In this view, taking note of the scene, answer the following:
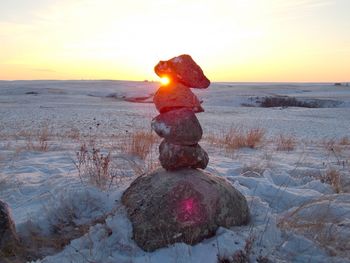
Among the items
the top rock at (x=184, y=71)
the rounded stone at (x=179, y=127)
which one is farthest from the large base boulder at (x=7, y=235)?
the top rock at (x=184, y=71)

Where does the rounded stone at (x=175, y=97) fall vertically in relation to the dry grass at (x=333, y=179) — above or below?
above

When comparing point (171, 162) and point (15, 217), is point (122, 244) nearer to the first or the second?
point (171, 162)

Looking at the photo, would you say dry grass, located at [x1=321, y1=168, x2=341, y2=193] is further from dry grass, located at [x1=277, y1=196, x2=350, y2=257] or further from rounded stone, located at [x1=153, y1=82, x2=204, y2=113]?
rounded stone, located at [x1=153, y1=82, x2=204, y2=113]

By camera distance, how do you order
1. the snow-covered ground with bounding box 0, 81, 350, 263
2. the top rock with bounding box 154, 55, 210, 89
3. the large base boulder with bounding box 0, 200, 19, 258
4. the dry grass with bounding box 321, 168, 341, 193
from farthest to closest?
the dry grass with bounding box 321, 168, 341, 193
the top rock with bounding box 154, 55, 210, 89
the large base boulder with bounding box 0, 200, 19, 258
the snow-covered ground with bounding box 0, 81, 350, 263

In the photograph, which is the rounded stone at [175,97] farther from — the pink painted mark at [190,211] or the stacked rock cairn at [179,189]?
the pink painted mark at [190,211]

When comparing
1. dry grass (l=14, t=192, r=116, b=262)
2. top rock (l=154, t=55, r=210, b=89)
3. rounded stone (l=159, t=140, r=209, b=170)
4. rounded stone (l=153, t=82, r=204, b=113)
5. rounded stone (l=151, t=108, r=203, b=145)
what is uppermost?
top rock (l=154, t=55, r=210, b=89)

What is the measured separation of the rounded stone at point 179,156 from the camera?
4617 mm

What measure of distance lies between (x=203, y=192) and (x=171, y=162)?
21.2 inches

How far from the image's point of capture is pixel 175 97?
4570 millimetres

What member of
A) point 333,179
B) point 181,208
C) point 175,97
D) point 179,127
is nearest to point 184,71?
point 175,97

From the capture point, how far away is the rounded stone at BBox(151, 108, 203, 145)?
4586mm

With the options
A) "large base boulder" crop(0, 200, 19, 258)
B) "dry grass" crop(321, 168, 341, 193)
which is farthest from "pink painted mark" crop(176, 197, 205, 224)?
"dry grass" crop(321, 168, 341, 193)

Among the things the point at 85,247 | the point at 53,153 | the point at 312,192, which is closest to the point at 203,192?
the point at 85,247

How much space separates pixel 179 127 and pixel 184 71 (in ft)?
1.92
